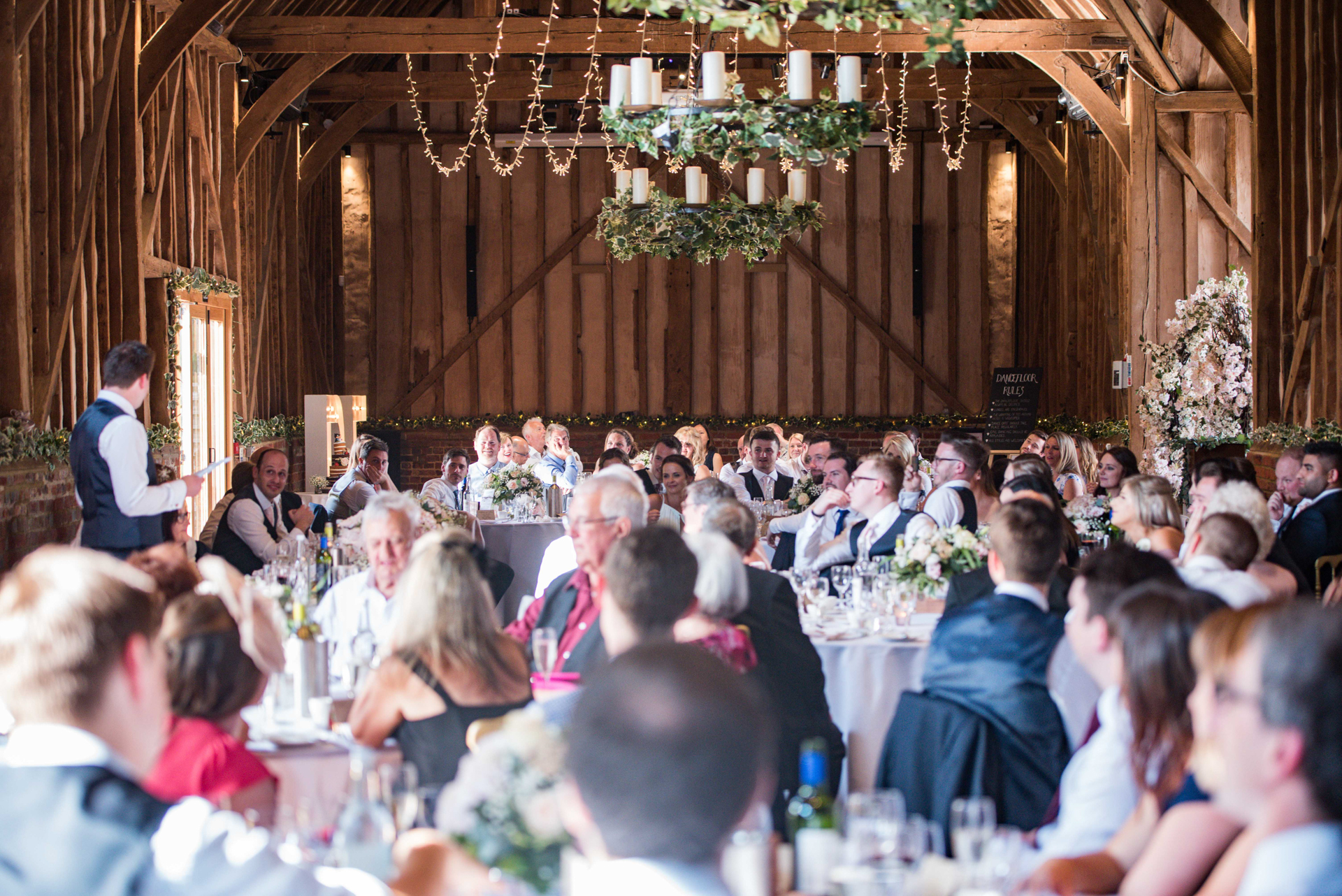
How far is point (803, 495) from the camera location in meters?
8.13

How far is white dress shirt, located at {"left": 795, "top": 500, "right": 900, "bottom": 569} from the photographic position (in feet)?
19.1

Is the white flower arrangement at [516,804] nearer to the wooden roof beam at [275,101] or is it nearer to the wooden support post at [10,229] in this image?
the wooden support post at [10,229]

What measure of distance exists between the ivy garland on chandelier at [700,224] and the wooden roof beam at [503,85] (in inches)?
305

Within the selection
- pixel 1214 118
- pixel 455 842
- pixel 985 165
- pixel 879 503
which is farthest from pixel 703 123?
pixel 985 165

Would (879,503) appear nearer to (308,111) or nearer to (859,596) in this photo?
(859,596)

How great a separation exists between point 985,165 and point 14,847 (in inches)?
601

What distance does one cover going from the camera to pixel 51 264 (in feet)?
24.7

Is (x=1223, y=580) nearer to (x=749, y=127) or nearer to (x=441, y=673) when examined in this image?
(x=441, y=673)

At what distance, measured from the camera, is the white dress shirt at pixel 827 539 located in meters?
5.82

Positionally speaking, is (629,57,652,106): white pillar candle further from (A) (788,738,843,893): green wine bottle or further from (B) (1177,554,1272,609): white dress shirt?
(A) (788,738,843,893): green wine bottle

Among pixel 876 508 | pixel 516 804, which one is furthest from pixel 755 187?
pixel 516 804

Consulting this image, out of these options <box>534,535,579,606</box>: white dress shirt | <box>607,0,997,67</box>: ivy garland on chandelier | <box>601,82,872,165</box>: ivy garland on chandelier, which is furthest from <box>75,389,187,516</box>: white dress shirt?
<box>607,0,997,67</box>: ivy garland on chandelier

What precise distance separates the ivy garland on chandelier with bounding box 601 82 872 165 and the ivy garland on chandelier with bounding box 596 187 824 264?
741 mm

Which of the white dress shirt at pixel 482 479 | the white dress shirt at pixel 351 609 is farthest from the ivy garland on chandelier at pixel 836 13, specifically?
the white dress shirt at pixel 482 479
